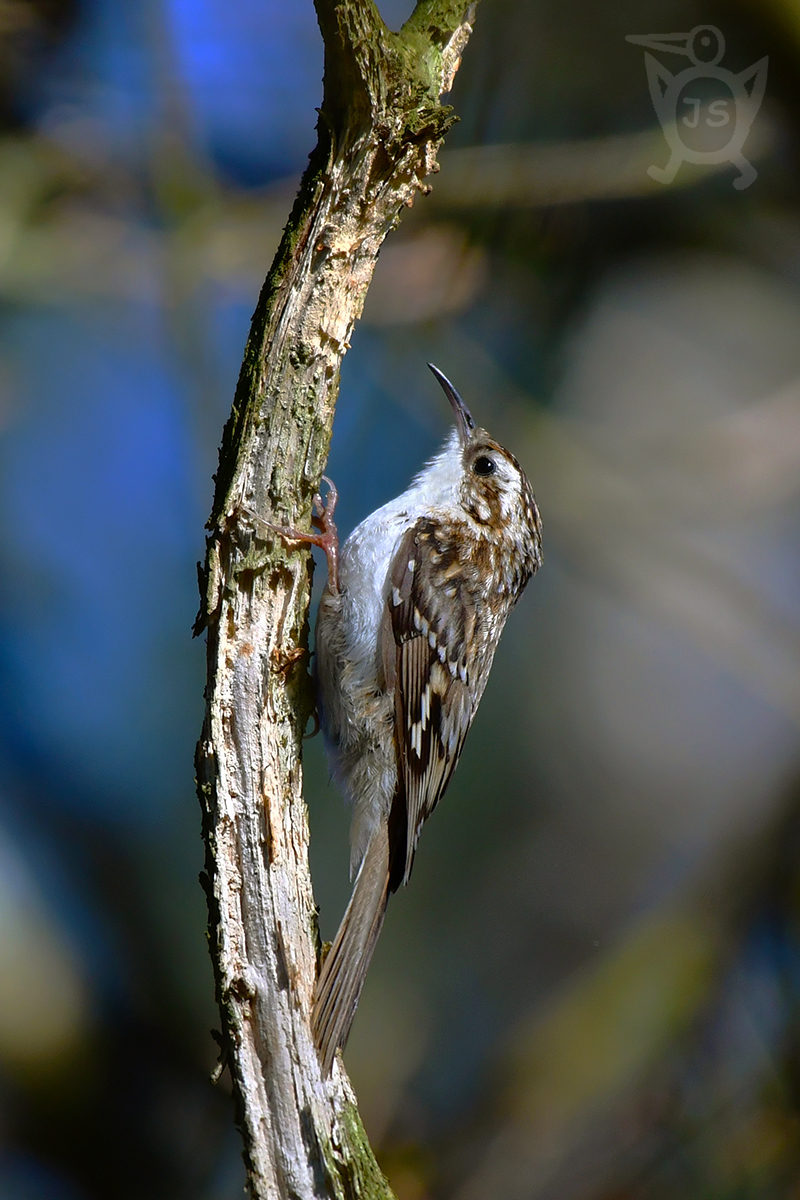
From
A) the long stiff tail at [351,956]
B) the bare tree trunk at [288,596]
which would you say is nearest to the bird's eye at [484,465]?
the bare tree trunk at [288,596]

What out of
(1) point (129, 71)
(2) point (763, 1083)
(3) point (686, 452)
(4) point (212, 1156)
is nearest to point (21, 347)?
(1) point (129, 71)

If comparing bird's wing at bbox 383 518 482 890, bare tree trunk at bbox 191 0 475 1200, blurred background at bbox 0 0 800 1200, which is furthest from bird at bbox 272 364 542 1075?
blurred background at bbox 0 0 800 1200

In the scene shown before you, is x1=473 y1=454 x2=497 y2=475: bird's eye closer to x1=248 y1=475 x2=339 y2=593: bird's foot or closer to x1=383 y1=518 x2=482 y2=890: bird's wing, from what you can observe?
x1=383 y1=518 x2=482 y2=890: bird's wing

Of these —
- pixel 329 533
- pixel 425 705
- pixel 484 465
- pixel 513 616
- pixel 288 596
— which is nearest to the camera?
pixel 288 596

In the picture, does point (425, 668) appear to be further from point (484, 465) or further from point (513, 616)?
point (513, 616)

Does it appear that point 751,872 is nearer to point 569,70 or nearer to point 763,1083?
point 763,1083

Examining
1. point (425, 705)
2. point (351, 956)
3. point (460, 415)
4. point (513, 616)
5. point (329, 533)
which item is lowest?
point (351, 956)

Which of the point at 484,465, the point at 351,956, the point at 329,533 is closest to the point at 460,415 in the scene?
the point at 484,465
